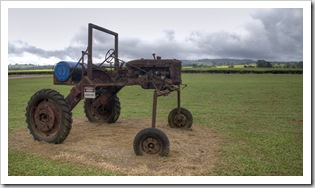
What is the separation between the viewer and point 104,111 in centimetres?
1171

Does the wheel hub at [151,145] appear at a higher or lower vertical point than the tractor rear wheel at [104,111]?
lower

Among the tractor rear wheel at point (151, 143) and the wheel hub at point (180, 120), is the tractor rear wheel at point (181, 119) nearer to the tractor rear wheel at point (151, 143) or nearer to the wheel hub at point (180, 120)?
the wheel hub at point (180, 120)

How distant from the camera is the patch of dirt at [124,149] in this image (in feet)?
21.7

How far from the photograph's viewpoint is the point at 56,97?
8422 millimetres

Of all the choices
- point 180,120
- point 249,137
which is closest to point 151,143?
point 180,120

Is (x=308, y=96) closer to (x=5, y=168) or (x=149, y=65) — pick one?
(x=149, y=65)

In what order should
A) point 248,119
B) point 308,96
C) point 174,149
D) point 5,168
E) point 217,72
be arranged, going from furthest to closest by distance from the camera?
point 217,72 < point 248,119 < point 174,149 < point 308,96 < point 5,168

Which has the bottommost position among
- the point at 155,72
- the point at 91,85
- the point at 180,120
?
the point at 180,120

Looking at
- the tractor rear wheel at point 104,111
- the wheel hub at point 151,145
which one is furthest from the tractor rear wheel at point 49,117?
the tractor rear wheel at point 104,111

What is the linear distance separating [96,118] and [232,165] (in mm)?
6297

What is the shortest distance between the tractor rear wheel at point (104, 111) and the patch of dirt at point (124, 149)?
1.46 ft

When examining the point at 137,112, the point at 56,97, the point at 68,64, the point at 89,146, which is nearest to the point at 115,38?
the point at 68,64

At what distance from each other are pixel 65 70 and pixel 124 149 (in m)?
3.21

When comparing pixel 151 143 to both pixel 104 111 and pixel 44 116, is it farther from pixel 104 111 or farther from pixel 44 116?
pixel 104 111
